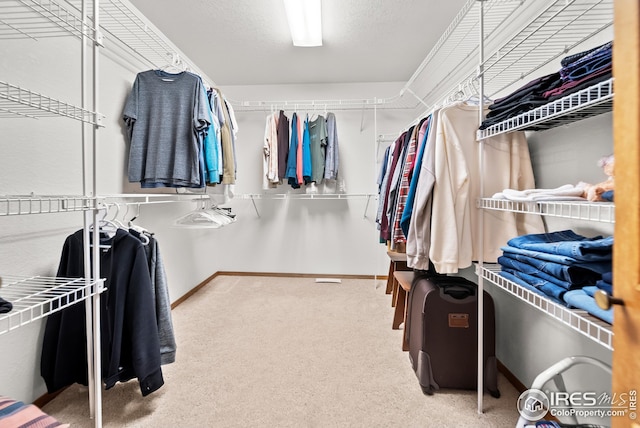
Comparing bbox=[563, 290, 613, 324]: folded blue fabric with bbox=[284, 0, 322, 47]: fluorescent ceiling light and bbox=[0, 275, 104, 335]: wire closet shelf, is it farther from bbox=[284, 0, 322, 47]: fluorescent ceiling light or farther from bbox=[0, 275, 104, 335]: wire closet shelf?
bbox=[284, 0, 322, 47]: fluorescent ceiling light

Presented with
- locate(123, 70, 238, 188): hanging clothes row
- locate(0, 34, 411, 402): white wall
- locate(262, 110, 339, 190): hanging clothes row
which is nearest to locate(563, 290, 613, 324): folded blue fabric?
locate(0, 34, 411, 402): white wall

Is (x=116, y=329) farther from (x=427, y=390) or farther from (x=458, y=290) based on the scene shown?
(x=458, y=290)

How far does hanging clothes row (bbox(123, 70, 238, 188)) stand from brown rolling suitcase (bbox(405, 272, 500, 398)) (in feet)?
5.47

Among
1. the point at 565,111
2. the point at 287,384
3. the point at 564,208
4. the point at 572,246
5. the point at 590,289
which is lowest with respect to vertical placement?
the point at 287,384

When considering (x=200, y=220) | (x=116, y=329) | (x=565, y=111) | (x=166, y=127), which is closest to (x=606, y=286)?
(x=565, y=111)

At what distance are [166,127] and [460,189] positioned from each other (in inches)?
71.9

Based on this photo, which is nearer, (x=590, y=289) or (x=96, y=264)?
(x=590, y=289)

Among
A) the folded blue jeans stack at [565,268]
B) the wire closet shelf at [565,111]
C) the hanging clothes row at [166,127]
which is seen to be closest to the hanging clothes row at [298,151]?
the hanging clothes row at [166,127]

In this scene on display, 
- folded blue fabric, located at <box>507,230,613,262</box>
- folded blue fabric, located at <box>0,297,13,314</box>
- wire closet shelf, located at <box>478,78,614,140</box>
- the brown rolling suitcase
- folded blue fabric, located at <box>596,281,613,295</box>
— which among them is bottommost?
the brown rolling suitcase

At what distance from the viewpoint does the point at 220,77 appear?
3.30m

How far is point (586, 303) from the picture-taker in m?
0.74

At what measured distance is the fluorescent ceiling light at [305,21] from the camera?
75.9 inches

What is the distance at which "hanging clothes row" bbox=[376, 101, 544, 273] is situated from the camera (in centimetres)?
135

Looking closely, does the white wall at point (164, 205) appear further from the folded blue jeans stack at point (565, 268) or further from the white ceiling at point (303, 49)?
the folded blue jeans stack at point (565, 268)
